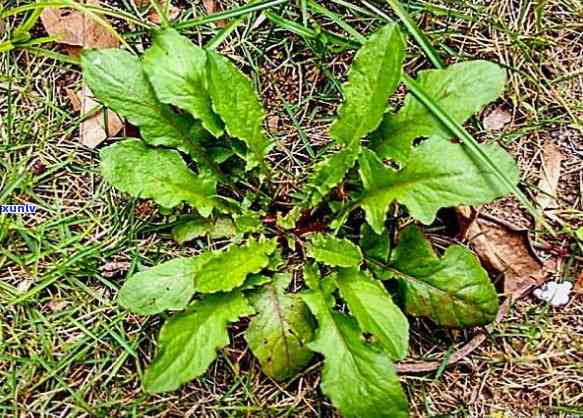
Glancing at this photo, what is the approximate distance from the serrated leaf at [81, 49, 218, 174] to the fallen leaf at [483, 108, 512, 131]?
75 centimetres

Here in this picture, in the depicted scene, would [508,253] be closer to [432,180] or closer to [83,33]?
[432,180]

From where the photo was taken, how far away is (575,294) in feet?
6.63

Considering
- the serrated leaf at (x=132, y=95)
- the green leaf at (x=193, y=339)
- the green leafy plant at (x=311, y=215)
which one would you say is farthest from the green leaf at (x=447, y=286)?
the serrated leaf at (x=132, y=95)

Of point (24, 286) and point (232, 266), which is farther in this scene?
point (24, 286)

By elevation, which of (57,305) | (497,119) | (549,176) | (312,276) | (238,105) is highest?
(238,105)

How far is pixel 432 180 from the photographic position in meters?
1.81

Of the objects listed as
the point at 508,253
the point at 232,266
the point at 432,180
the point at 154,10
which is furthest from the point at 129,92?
the point at 508,253

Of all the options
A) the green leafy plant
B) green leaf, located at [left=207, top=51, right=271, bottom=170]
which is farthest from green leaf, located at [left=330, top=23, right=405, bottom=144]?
green leaf, located at [left=207, top=51, right=271, bottom=170]

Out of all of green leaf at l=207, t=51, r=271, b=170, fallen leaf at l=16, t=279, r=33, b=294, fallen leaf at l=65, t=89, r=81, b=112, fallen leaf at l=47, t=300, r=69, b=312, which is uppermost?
green leaf at l=207, t=51, r=271, b=170

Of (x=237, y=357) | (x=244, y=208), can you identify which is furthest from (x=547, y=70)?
(x=237, y=357)

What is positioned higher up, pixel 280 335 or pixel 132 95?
pixel 132 95

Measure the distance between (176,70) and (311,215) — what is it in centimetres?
47

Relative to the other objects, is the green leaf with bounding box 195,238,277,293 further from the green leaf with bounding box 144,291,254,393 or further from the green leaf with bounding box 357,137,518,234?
the green leaf with bounding box 357,137,518,234

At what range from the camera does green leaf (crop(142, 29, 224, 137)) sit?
6.20ft
